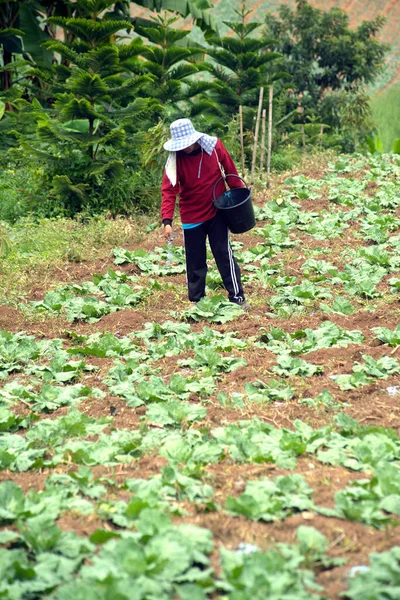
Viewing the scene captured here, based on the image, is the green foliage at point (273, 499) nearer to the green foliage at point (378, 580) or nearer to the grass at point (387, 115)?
the green foliage at point (378, 580)

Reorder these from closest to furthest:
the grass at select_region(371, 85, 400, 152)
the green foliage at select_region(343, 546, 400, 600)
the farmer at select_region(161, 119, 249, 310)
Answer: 1. the green foliage at select_region(343, 546, 400, 600)
2. the farmer at select_region(161, 119, 249, 310)
3. the grass at select_region(371, 85, 400, 152)

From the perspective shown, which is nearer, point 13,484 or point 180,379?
point 13,484

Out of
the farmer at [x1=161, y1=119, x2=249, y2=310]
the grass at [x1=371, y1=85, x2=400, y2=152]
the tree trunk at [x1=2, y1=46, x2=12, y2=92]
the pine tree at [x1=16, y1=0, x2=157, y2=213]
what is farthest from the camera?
the grass at [x1=371, y1=85, x2=400, y2=152]

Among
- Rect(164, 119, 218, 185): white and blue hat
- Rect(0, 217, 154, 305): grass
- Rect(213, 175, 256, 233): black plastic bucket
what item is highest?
Rect(164, 119, 218, 185): white and blue hat

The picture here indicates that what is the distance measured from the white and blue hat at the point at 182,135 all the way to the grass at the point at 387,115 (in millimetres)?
13267

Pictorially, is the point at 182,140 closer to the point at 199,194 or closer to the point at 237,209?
the point at 199,194

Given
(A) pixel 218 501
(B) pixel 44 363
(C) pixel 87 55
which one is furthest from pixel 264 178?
(A) pixel 218 501

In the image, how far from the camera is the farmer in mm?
6676

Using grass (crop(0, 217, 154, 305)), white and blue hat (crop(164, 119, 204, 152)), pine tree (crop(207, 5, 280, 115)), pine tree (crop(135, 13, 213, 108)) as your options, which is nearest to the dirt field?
grass (crop(0, 217, 154, 305))

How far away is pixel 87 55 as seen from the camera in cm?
1156

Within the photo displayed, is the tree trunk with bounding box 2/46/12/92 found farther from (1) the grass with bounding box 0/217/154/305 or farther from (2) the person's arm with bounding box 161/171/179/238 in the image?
(2) the person's arm with bounding box 161/171/179/238

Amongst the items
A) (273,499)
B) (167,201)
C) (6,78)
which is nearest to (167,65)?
(6,78)

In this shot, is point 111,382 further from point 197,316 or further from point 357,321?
point 357,321

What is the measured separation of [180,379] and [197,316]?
1.86m
